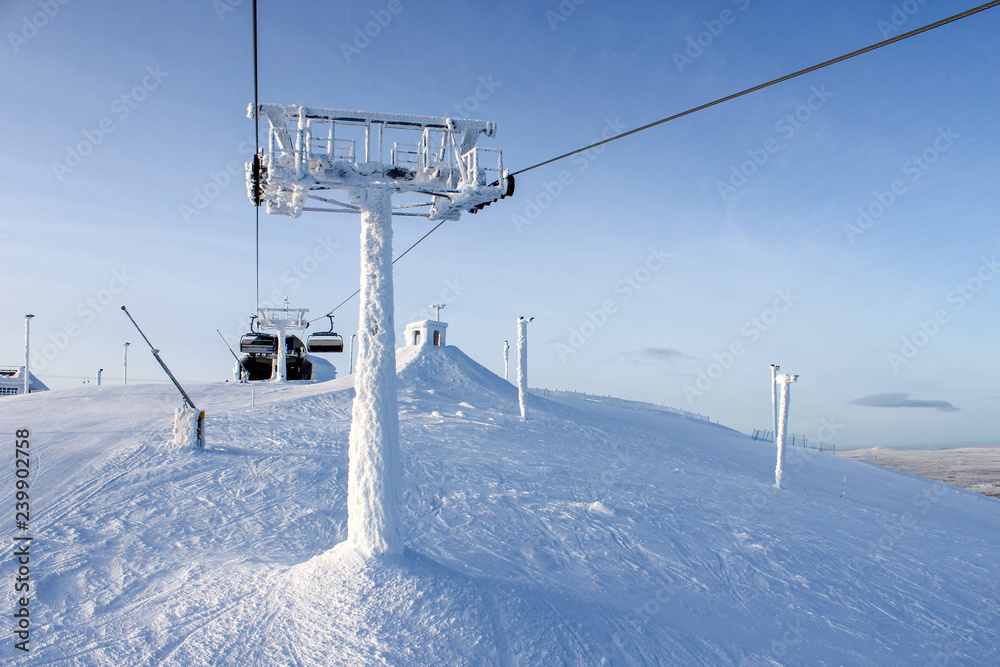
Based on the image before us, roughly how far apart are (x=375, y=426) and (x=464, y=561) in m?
2.87

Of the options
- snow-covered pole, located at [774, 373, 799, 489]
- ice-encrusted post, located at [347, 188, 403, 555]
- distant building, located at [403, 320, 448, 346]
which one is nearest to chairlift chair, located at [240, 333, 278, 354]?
distant building, located at [403, 320, 448, 346]

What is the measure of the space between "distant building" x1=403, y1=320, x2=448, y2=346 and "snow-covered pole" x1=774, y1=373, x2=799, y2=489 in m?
20.9

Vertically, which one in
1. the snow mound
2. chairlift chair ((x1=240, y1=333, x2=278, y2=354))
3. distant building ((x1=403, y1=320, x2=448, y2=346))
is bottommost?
the snow mound

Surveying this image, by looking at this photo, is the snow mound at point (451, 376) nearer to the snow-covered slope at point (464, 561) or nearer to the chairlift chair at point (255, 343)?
the snow-covered slope at point (464, 561)

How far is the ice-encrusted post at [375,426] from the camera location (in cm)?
724

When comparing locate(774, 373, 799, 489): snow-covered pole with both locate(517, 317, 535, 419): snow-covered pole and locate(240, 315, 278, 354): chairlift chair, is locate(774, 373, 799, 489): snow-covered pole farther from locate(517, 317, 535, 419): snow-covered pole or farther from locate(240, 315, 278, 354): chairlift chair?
locate(240, 315, 278, 354): chairlift chair

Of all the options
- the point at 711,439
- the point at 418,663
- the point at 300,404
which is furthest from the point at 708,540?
the point at 711,439

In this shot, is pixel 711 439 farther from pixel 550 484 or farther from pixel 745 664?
pixel 745 664

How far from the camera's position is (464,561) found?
8.55 meters

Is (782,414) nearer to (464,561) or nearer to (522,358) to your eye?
(522,358)

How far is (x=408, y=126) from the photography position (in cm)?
838

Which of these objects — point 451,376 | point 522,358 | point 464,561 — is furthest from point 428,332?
point 464,561

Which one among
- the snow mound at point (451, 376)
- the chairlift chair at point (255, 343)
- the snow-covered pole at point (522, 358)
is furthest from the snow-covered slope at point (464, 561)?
the chairlift chair at point (255, 343)

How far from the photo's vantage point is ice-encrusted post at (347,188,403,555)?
7.24 meters
